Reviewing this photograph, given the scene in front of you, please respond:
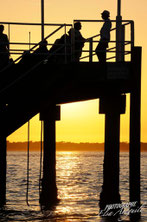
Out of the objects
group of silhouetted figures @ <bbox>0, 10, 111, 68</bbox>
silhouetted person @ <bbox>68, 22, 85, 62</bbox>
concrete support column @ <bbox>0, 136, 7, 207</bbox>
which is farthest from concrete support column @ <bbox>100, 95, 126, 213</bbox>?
concrete support column @ <bbox>0, 136, 7, 207</bbox>

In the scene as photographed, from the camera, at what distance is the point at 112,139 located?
956 inches

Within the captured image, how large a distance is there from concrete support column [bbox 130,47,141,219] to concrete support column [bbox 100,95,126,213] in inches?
59.5

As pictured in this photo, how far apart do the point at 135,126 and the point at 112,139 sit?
2.08 metres

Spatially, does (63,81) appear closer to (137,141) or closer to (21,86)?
(21,86)

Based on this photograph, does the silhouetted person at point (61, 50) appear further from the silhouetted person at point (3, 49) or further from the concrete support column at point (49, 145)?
the concrete support column at point (49, 145)

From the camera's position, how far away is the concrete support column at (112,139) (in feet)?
79.3

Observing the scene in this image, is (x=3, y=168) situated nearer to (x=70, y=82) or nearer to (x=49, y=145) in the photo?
(x=49, y=145)

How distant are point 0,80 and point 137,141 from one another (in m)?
4.77

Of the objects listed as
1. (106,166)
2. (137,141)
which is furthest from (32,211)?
(137,141)

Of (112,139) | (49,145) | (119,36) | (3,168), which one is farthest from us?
(49,145)

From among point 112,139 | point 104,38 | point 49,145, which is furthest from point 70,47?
point 49,145

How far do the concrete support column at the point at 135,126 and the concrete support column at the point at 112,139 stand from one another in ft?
4.96

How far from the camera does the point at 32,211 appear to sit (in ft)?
94.2

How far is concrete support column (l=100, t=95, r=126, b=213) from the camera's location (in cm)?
2416
